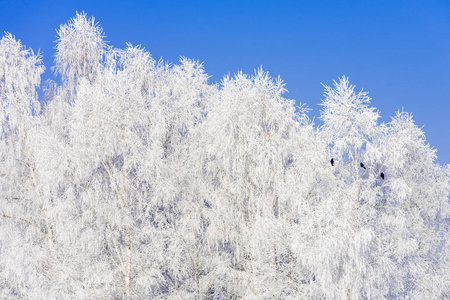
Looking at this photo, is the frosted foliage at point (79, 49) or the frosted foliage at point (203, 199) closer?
the frosted foliage at point (203, 199)

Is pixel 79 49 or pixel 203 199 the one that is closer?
pixel 203 199

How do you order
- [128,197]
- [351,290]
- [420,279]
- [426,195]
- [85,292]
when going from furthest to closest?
[426,195], [420,279], [128,197], [85,292], [351,290]

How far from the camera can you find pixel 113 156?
11.4m

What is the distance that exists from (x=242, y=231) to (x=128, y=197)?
300 centimetres

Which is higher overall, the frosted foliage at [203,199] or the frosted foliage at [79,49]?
the frosted foliage at [79,49]

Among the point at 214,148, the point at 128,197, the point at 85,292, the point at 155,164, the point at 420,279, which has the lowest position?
the point at 85,292

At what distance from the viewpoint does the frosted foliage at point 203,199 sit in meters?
9.79

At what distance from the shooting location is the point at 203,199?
12.8 m

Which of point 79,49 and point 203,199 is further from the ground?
point 79,49

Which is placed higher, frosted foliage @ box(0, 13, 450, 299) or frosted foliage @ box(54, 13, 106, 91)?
frosted foliage @ box(54, 13, 106, 91)

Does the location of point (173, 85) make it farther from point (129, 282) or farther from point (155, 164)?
point (129, 282)

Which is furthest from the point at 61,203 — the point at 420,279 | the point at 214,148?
the point at 420,279

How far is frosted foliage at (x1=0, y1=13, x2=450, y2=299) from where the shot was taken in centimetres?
979

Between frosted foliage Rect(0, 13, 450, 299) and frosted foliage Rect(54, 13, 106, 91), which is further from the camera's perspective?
frosted foliage Rect(54, 13, 106, 91)
